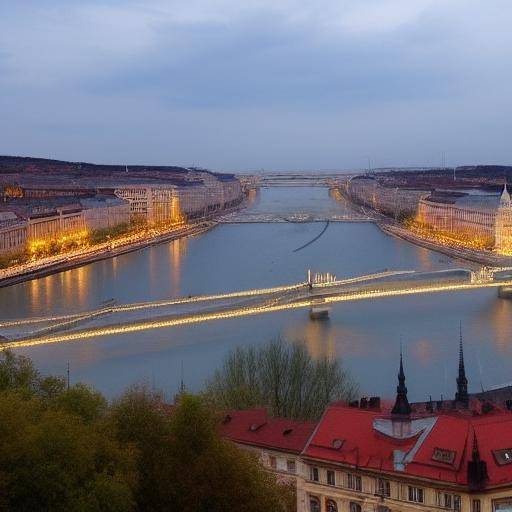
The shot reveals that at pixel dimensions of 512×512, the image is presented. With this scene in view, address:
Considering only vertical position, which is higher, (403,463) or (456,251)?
(403,463)

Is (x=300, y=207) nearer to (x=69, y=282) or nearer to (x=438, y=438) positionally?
(x=69, y=282)


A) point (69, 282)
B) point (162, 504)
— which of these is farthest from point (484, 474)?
point (69, 282)

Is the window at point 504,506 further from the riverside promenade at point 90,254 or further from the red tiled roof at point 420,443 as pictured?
the riverside promenade at point 90,254

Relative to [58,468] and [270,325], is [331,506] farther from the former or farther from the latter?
[270,325]

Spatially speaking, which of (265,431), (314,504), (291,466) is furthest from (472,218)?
(314,504)

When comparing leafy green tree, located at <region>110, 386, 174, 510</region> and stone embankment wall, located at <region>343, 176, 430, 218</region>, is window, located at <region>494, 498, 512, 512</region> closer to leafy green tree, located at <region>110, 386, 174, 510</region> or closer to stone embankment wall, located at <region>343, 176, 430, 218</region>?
leafy green tree, located at <region>110, 386, 174, 510</region>

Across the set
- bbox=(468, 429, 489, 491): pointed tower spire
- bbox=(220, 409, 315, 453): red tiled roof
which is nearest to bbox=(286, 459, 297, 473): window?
bbox=(220, 409, 315, 453): red tiled roof
